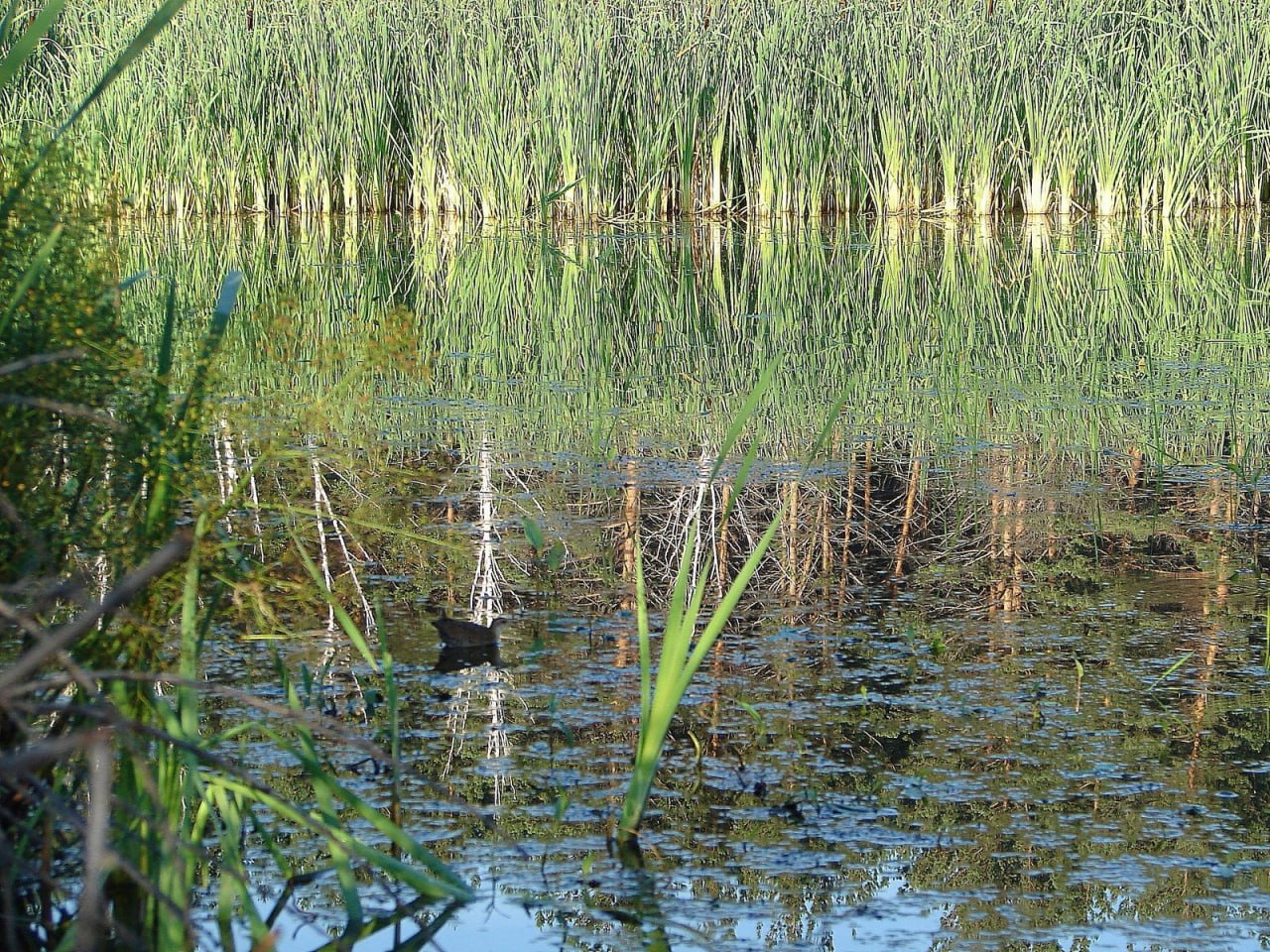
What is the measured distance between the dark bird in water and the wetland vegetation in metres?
0.01

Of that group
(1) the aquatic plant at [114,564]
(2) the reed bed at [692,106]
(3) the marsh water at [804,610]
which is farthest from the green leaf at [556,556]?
(2) the reed bed at [692,106]

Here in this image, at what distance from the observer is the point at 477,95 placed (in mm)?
11812

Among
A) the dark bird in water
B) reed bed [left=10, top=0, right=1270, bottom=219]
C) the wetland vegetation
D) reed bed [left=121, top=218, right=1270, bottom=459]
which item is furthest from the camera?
reed bed [left=10, top=0, right=1270, bottom=219]

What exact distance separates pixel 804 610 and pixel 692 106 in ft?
28.8

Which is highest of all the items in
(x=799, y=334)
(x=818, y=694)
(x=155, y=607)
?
(x=799, y=334)

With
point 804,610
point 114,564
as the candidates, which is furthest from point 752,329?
point 114,564

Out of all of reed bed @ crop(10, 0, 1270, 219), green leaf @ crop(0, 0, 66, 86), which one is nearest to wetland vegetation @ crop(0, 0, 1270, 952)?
green leaf @ crop(0, 0, 66, 86)

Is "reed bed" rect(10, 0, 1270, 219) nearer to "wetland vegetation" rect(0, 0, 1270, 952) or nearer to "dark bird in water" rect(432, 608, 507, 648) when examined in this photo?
"wetland vegetation" rect(0, 0, 1270, 952)

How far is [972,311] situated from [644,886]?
579cm

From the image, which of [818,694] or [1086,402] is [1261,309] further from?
[818,694]

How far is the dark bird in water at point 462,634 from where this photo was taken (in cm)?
340

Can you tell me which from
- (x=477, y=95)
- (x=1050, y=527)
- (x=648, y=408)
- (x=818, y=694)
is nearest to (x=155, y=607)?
(x=818, y=694)

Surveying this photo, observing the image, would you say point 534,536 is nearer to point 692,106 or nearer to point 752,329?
point 752,329

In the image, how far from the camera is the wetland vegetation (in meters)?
2.29
